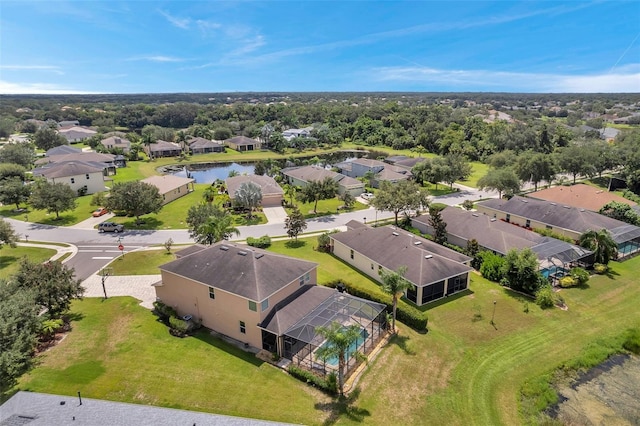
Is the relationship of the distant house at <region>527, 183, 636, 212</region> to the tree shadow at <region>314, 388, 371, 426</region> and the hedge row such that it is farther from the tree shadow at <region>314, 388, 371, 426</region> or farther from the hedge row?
the tree shadow at <region>314, 388, 371, 426</region>

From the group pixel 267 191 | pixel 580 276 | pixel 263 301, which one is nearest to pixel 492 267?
pixel 580 276

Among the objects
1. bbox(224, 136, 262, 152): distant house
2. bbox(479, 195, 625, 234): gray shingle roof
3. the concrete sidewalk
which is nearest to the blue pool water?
the concrete sidewalk

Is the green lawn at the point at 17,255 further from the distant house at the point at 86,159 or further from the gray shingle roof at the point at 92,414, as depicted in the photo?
the distant house at the point at 86,159

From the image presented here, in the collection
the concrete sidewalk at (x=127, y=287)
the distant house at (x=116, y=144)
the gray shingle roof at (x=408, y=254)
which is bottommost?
the concrete sidewalk at (x=127, y=287)

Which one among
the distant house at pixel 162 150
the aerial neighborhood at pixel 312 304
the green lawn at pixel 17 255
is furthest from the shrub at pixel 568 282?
the distant house at pixel 162 150

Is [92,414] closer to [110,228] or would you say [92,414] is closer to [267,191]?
[110,228]

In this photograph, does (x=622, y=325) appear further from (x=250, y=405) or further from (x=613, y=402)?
(x=250, y=405)

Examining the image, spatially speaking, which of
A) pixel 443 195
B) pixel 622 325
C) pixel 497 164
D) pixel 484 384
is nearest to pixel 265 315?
pixel 484 384
